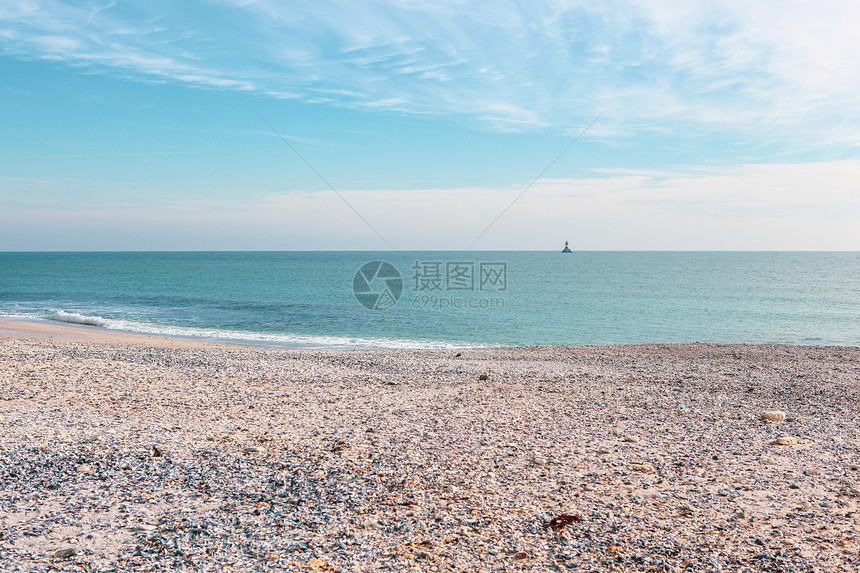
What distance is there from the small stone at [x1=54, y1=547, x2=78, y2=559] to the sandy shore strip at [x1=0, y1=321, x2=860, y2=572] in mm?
15

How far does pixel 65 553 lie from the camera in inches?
192

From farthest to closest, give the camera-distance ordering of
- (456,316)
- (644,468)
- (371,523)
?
(456,316) → (644,468) → (371,523)

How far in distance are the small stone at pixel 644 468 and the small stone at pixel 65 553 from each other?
255 inches

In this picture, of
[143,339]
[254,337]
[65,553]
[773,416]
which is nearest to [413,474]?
[65,553]

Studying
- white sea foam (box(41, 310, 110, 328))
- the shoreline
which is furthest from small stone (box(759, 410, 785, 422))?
white sea foam (box(41, 310, 110, 328))

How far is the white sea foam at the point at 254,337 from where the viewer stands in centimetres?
2794

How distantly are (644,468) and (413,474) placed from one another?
10.5 feet

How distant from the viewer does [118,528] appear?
543 cm

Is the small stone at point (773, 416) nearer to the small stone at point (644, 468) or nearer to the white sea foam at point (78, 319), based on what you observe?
the small stone at point (644, 468)

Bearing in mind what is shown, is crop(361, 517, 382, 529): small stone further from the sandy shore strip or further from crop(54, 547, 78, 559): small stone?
crop(54, 547, 78, 559): small stone

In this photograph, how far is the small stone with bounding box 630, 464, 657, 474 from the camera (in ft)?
25.2

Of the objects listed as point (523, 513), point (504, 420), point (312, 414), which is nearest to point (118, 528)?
point (523, 513)

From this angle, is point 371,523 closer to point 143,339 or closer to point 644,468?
point 644,468

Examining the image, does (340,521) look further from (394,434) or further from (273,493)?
(394,434)
